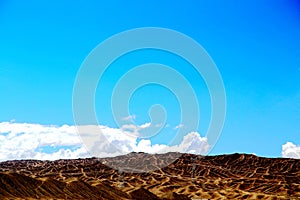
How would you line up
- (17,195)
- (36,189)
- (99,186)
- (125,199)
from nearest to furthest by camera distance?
(17,195), (36,189), (125,199), (99,186)

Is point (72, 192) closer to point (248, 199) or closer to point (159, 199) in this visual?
point (159, 199)

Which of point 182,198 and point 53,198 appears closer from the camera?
point 53,198

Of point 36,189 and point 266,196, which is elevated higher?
point 266,196

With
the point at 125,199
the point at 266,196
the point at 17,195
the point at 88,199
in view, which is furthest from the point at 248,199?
the point at 17,195

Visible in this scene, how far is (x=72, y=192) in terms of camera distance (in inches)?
6919

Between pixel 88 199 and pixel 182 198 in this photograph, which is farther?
pixel 182 198

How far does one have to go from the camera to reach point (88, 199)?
172m

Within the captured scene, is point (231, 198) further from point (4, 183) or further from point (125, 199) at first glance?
point (4, 183)

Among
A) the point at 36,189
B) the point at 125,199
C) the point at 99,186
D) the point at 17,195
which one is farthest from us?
the point at 99,186

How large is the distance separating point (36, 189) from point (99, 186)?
34.6m

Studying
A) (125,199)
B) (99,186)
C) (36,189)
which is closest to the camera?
(36,189)

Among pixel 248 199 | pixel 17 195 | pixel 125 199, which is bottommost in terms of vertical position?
pixel 17 195

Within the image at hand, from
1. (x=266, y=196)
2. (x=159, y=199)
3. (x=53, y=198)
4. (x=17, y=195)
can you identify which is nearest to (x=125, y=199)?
(x=159, y=199)

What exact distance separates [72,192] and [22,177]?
20942mm
